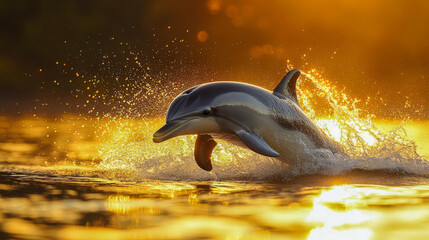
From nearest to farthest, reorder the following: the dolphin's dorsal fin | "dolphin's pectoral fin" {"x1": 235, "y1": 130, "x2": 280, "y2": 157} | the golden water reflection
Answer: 1. the golden water reflection
2. "dolphin's pectoral fin" {"x1": 235, "y1": 130, "x2": 280, "y2": 157}
3. the dolphin's dorsal fin

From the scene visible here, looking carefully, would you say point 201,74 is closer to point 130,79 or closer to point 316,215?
point 130,79

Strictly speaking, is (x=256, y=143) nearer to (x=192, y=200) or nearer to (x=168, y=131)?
(x=168, y=131)

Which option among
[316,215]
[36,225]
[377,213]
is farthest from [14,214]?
[377,213]

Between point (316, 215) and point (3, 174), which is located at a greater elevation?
point (3, 174)

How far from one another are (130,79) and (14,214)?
4744 centimetres

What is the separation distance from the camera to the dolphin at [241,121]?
817cm

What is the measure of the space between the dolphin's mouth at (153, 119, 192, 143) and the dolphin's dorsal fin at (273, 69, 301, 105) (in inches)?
80.2

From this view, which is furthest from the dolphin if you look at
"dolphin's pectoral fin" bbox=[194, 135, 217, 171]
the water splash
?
the water splash

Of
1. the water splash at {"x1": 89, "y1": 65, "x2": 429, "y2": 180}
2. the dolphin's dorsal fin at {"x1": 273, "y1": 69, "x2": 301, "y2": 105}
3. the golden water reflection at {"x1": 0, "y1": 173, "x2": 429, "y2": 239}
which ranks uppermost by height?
the dolphin's dorsal fin at {"x1": 273, "y1": 69, "x2": 301, "y2": 105}

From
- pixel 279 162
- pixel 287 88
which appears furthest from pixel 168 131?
pixel 287 88

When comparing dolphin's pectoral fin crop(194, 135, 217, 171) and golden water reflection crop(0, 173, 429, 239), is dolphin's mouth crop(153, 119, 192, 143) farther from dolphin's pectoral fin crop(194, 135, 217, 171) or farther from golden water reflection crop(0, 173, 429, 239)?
dolphin's pectoral fin crop(194, 135, 217, 171)

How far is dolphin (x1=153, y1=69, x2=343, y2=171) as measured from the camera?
8172 mm

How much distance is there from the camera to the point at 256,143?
27.0ft

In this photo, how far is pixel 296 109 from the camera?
9.65 meters
